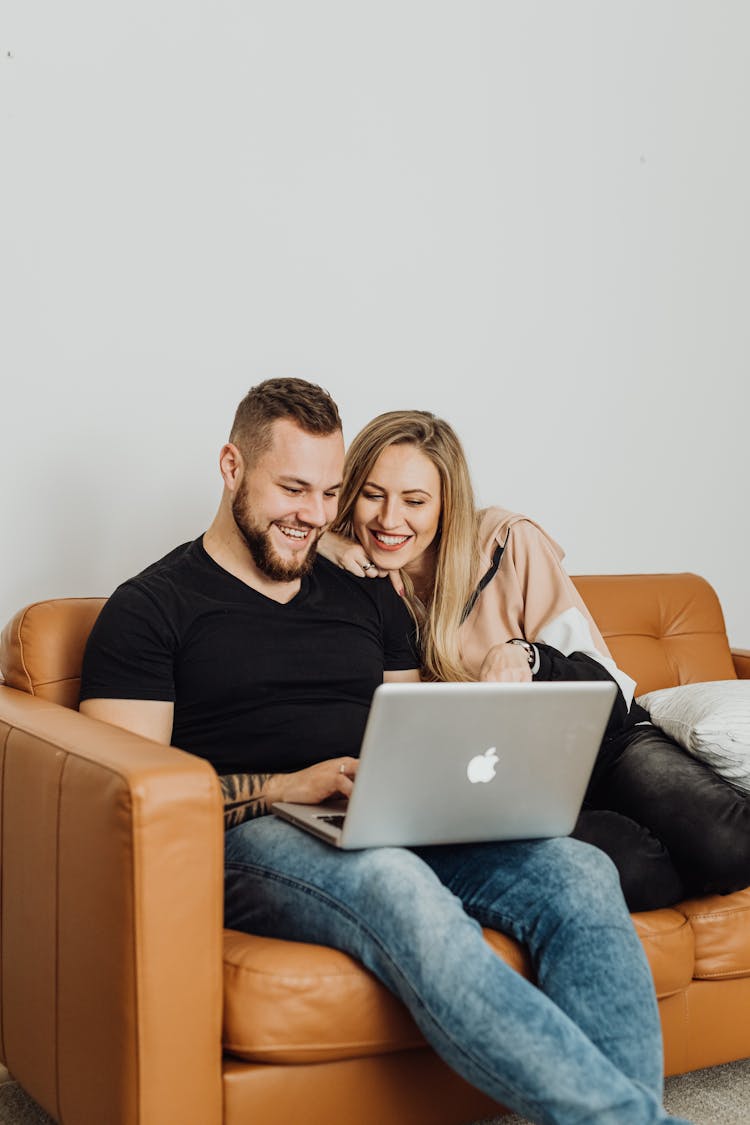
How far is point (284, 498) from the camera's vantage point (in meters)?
2.05

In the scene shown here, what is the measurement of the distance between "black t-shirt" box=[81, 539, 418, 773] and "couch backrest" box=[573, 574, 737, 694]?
2.56ft

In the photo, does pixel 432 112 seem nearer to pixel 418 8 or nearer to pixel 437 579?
pixel 418 8

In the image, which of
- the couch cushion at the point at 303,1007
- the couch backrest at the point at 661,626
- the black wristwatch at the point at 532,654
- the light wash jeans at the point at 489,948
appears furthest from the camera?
the couch backrest at the point at 661,626

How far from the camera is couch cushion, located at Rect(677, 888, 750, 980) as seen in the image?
1.94m

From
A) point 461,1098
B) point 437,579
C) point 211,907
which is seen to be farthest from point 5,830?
point 437,579

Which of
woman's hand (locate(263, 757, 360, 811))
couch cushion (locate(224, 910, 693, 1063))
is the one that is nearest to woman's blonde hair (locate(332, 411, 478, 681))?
woman's hand (locate(263, 757, 360, 811))

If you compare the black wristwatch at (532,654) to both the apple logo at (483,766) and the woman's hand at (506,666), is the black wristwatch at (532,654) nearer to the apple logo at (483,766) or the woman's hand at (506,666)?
the woman's hand at (506,666)

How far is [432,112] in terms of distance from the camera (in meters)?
2.98

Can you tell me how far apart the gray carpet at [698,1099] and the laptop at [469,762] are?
56 centimetres

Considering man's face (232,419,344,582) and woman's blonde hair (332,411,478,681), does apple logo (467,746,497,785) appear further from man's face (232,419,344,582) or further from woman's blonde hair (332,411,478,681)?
woman's blonde hair (332,411,478,681)

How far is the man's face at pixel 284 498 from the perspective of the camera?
2043 mm

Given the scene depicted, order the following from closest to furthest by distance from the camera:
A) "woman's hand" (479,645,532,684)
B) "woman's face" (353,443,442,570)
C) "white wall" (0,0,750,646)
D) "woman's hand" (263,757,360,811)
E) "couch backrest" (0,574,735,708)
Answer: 1. "woman's hand" (263,757,360,811)
2. "woman's hand" (479,645,532,684)
3. "woman's face" (353,443,442,570)
4. "white wall" (0,0,750,646)
5. "couch backrest" (0,574,735,708)

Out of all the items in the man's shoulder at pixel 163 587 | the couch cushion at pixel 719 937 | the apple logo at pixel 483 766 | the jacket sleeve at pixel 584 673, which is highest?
the man's shoulder at pixel 163 587

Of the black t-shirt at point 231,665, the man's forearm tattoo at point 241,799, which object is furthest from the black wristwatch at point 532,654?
the man's forearm tattoo at point 241,799
